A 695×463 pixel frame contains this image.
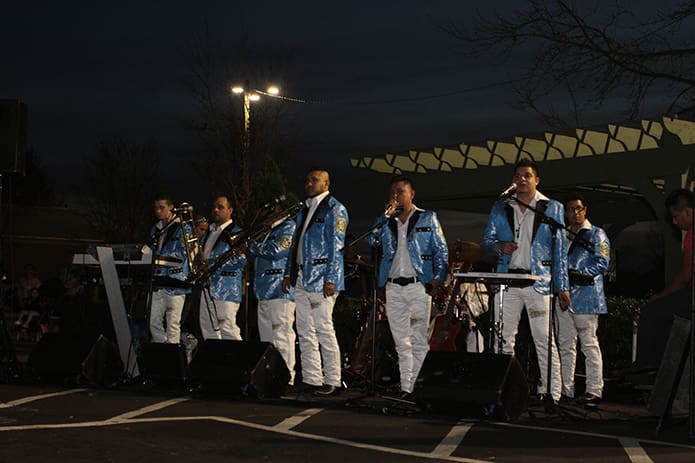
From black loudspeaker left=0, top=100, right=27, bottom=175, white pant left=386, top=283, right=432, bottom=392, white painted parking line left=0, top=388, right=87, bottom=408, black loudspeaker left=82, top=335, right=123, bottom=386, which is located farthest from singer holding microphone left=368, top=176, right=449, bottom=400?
black loudspeaker left=0, top=100, right=27, bottom=175

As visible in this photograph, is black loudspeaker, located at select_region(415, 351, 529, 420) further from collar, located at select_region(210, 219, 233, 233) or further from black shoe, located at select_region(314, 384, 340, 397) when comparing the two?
collar, located at select_region(210, 219, 233, 233)

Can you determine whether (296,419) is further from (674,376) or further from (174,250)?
(174,250)

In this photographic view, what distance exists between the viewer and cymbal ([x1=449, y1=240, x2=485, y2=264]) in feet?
38.7

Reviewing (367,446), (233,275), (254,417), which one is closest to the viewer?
(367,446)

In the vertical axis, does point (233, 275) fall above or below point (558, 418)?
above

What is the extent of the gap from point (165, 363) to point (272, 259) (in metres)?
1.58

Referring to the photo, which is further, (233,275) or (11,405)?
(233,275)

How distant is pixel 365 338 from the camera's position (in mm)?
11641

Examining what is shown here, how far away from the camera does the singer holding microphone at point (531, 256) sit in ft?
30.3

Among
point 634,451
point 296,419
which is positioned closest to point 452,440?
point 634,451

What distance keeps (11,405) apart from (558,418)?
479 centimetres

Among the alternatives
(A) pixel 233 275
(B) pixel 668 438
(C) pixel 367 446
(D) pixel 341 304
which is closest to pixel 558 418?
(B) pixel 668 438

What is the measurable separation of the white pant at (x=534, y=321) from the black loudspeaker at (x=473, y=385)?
2.97 ft

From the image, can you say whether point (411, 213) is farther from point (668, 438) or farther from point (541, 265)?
point (668, 438)
